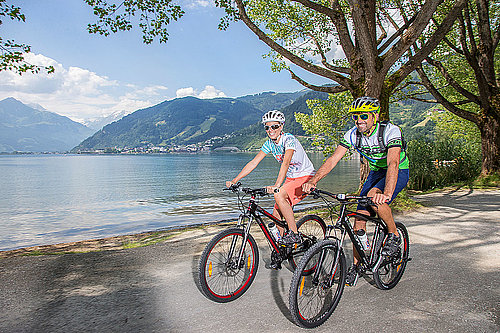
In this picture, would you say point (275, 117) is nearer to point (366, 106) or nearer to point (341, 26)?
point (366, 106)

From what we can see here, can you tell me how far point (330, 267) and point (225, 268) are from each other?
144 centimetres

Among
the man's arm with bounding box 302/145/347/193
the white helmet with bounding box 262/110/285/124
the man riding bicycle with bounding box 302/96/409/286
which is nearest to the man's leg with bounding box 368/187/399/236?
the man riding bicycle with bounding box 302/96/409/286

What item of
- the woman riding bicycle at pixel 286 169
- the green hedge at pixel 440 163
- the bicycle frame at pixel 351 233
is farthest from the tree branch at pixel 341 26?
the green hedge at pixel 440 163

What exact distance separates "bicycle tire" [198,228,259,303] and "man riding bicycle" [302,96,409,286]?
1.18 m

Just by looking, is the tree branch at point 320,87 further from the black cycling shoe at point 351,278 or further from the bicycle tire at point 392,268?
the black cycling shoe at point 351,278

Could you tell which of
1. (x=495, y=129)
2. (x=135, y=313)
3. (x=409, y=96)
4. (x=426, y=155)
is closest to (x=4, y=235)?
(x=135, y=313)

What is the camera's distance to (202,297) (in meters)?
4.81

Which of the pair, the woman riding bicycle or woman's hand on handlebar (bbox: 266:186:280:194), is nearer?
woman's hand on handlebar (bbox: 266:186:280:194)

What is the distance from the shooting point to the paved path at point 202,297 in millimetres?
3979

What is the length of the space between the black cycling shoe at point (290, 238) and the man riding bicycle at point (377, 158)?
96 centimetres

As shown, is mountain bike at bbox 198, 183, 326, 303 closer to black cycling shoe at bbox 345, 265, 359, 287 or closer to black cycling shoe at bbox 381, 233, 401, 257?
black cycling shoe at bbox 345, 265, 359, 287

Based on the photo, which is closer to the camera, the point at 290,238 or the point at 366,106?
the point at 366,106

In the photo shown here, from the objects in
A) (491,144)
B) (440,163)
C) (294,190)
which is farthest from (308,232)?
(440,163)

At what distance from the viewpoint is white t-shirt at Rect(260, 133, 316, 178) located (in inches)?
217
